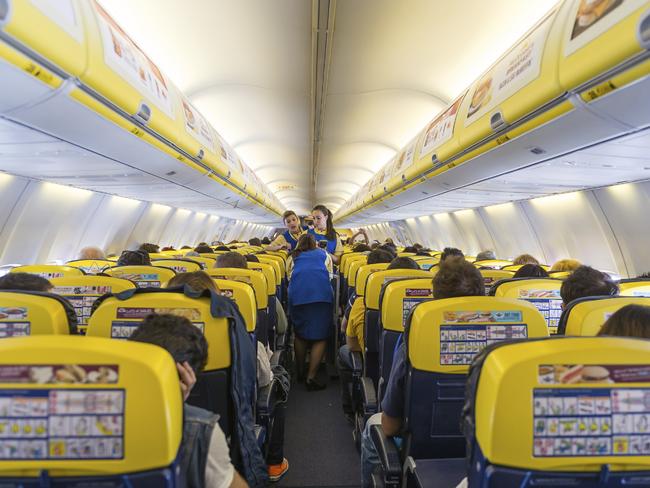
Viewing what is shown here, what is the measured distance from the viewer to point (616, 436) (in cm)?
125

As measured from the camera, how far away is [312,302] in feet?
17.4

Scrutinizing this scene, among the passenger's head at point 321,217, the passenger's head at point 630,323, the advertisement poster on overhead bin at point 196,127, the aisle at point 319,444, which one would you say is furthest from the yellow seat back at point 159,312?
the passenger's head at point 321,217

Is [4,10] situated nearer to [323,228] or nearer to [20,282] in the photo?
[20,282]

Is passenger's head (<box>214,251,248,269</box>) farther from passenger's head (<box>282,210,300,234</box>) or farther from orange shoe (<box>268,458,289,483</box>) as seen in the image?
passenger's head (<box>282,210,300,234</box>)

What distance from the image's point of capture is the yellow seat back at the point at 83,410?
3.81 ft

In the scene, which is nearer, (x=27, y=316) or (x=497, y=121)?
(x=27, y=316)

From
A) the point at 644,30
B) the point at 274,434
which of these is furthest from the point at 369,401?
the point at 644,30

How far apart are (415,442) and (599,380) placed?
1.23 m

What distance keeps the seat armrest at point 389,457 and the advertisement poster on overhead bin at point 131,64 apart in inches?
122

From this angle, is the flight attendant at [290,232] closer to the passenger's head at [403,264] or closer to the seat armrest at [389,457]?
the passenger's head at [403,264]

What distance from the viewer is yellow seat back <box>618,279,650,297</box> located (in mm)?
3461

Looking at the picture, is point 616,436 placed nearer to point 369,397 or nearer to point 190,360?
point 190,360

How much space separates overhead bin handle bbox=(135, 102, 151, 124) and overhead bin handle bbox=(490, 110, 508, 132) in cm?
307

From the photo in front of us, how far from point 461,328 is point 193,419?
128cm
